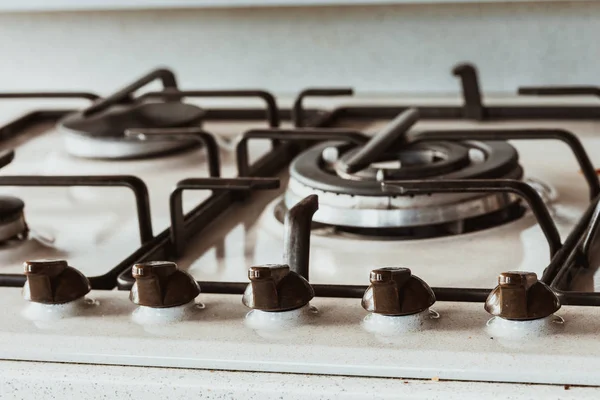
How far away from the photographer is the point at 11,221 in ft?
2.88

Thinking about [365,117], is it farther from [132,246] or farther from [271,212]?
[132,246]

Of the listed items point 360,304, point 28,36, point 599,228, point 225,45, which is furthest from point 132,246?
point 28,36

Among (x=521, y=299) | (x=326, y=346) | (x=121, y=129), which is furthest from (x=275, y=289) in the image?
(x=121, y=129)

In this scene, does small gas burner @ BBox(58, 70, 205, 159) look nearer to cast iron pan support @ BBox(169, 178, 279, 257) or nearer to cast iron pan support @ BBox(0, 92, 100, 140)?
cast iron pan support @ BBox(0, 92, 100, 140)

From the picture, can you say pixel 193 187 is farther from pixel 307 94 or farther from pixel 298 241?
pixel 307 94

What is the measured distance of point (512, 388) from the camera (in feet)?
1.89

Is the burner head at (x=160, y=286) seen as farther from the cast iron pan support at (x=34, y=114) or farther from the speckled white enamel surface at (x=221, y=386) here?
the cast iron pan support at (x=34, y=114)

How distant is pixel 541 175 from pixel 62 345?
0.58m

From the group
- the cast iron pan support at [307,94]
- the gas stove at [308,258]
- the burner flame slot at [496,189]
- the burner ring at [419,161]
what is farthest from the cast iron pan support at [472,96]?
the burner flame slot at [496,189]

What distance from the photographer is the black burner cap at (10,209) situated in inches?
34.2

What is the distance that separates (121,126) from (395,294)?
0.61 metres

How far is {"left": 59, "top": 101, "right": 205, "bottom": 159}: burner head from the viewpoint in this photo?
1135 mm

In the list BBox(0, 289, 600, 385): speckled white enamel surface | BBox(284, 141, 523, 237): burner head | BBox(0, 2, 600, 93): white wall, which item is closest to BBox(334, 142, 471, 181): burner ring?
BBox(284, 141, 523, 237): burner head

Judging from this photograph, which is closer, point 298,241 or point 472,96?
point 298,241
